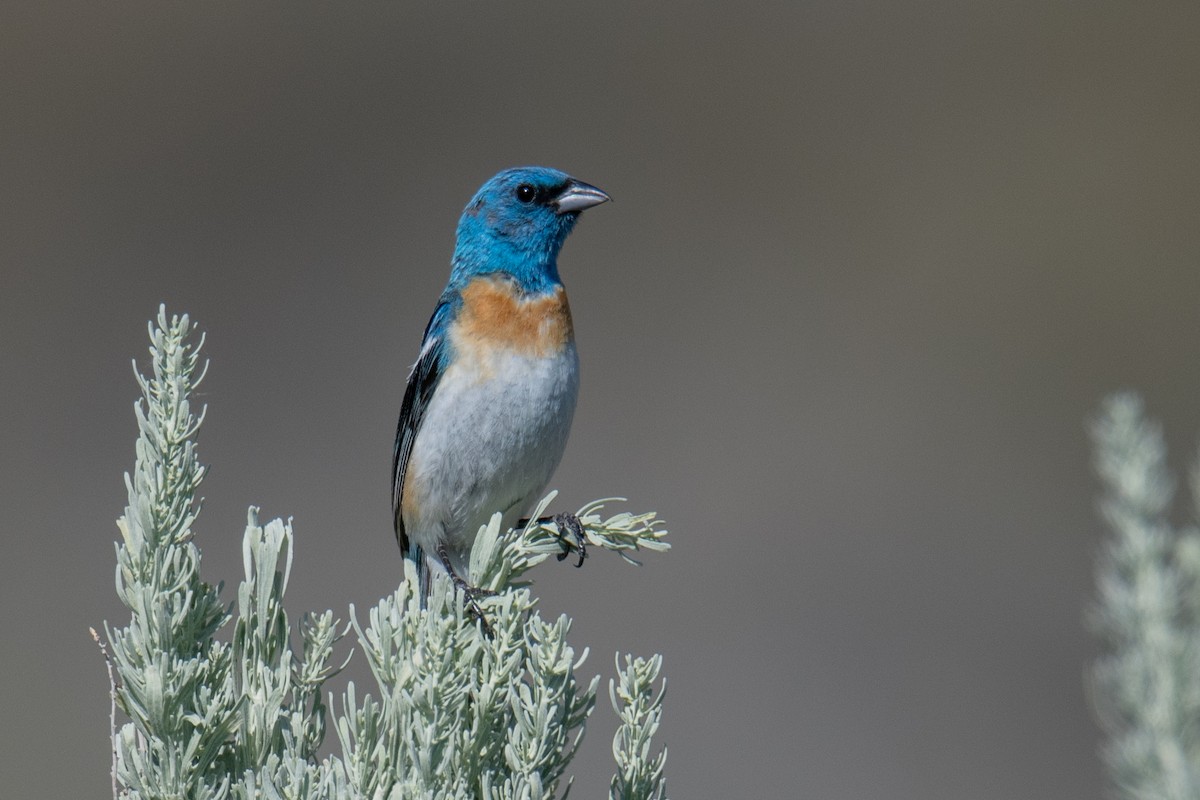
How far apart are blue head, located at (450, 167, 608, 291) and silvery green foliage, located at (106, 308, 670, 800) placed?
1.87 m

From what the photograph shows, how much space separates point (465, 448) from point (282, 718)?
1.60 metres

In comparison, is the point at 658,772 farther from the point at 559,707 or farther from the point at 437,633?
the point at 437,633

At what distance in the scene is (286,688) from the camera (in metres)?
1.05

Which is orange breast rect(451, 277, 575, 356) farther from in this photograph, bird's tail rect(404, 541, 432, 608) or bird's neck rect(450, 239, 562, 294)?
bird's tail rect(404, 541, 432, 608)

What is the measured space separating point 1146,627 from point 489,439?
6.38 feet

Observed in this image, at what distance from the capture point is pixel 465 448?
265cm

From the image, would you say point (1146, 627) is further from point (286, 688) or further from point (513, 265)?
point (513, 265)

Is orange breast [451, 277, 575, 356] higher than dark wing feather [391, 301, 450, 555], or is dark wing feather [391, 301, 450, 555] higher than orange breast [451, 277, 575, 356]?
orange breast [451, 277, 575, 356]

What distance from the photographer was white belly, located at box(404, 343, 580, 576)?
103 inches

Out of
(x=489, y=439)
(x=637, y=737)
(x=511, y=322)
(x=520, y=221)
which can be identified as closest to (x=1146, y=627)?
(x=637, y=737)

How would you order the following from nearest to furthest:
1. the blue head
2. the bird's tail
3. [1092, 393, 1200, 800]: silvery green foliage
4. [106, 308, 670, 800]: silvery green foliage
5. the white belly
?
[1092, 393, 1200, 800]: silvery green foliage, [106, 308, 670, 800]: silvery green foliage, the white belly, the bird's tail, the blue head

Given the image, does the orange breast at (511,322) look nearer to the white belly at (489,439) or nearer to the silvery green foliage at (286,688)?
the white belly at (489,439)

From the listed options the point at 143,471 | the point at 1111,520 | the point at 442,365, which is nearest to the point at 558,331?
the point at 442,365

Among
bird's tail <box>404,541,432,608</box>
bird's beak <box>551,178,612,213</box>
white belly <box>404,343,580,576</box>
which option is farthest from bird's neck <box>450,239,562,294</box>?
bird's tail <box>404,541,432,608</box>
